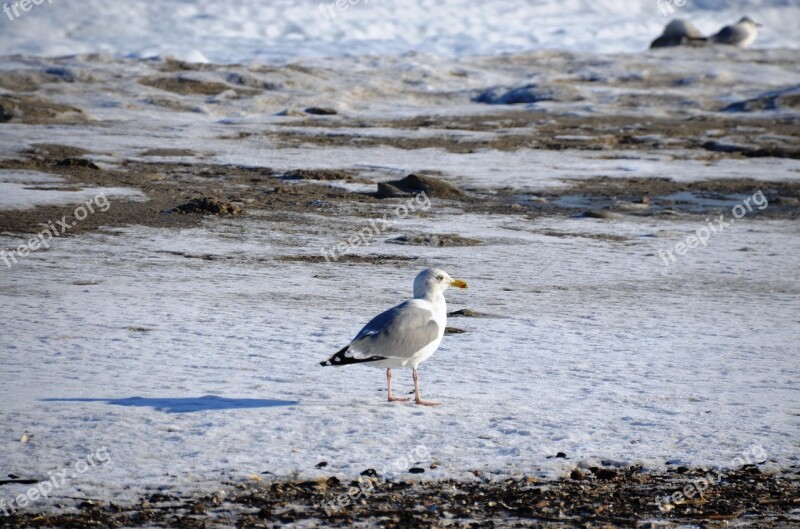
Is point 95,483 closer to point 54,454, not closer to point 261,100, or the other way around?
point 54,454

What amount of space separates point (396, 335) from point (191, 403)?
125cm

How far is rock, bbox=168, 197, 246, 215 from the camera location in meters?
14.1

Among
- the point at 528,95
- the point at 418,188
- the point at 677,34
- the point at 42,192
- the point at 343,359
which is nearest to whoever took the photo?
the point at 343,359

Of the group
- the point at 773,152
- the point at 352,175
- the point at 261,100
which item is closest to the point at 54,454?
the point at 352,175

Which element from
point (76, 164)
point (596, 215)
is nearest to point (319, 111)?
point (76, 164)

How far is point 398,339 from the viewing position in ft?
20.1

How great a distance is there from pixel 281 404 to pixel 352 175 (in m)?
12.7

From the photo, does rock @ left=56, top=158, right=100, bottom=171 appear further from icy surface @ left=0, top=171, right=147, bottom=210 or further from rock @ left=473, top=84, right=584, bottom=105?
rock @ left=473, top=84, right=584, bottom=105

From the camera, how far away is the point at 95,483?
5020mm

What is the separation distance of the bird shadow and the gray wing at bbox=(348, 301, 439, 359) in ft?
2.00

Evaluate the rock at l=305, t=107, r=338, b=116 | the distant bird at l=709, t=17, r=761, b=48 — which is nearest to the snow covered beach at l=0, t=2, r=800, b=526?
the rock at l=305, t=107, r=338, b=116

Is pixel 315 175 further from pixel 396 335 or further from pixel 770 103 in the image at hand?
pixel 770 103

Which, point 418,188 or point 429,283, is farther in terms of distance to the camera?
point 418,188

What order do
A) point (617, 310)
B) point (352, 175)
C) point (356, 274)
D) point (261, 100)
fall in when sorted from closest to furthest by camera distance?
point (617, 310), point (356, 274), point (352, 175), point (261, 100)
